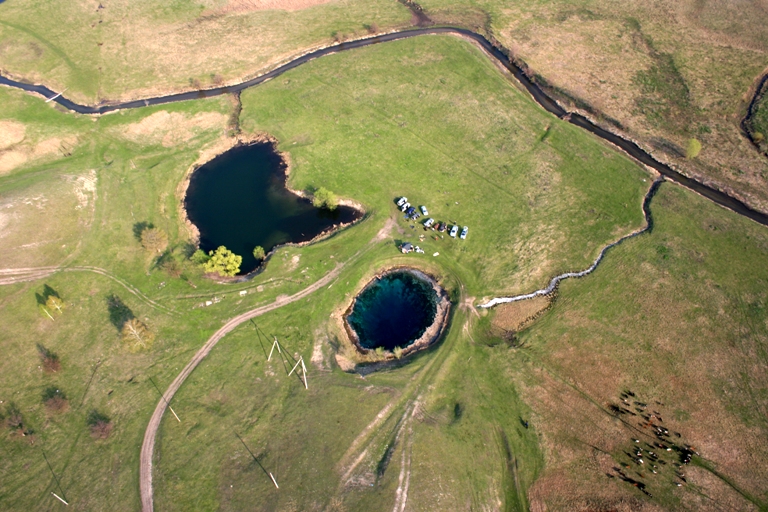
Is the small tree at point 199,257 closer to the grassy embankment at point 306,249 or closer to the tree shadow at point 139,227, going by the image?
the grassy embankment at point 306,249

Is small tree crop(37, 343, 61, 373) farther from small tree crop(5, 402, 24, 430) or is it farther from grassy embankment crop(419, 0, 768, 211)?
grassy embankment crop(419, 0, 768, 211)

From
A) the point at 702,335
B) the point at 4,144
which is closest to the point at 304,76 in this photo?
the point at 4,144

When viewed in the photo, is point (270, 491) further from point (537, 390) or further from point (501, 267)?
point (501, 267)

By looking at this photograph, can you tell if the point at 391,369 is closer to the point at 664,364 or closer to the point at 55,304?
the point at 664,364

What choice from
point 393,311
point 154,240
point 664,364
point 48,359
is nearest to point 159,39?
point 154,240

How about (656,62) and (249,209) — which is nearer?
(249,209)
